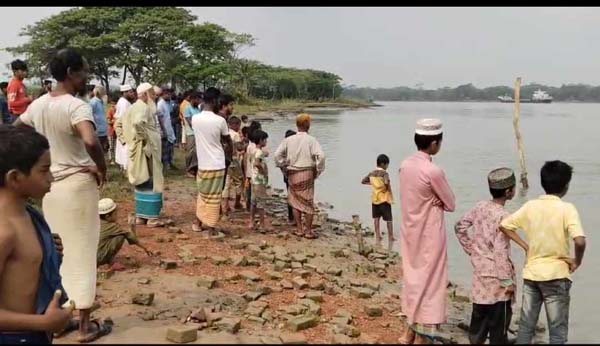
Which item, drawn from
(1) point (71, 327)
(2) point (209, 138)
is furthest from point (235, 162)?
(1) point (71, 327)

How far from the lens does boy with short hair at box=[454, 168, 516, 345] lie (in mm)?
4398

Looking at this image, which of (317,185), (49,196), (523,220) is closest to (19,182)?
(49,196)

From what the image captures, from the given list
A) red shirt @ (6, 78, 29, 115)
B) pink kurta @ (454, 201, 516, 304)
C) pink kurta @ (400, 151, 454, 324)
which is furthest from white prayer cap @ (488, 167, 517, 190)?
red shirt @ (6, 78, 29, 115)

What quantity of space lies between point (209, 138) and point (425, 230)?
3.59 m

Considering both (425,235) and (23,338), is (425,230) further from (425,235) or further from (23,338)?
(23,338)

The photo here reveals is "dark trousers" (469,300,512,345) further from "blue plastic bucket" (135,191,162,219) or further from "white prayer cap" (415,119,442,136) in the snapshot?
"blue plastic bucket" (135,191,162,219)

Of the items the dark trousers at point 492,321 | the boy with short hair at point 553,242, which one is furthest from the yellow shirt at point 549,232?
the dark trousers at point 492,321

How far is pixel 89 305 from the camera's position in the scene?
400 cm

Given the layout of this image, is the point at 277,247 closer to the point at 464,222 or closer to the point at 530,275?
the point at 464,222

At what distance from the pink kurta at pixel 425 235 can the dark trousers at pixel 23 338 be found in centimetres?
257

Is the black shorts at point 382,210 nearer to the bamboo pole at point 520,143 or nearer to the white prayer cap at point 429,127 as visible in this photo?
the white prayer cap at point 429,127

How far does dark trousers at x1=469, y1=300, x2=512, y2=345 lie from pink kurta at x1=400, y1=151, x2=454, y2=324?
493 millimetres

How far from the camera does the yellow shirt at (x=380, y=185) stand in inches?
341

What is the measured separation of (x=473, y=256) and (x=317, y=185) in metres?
12.9
